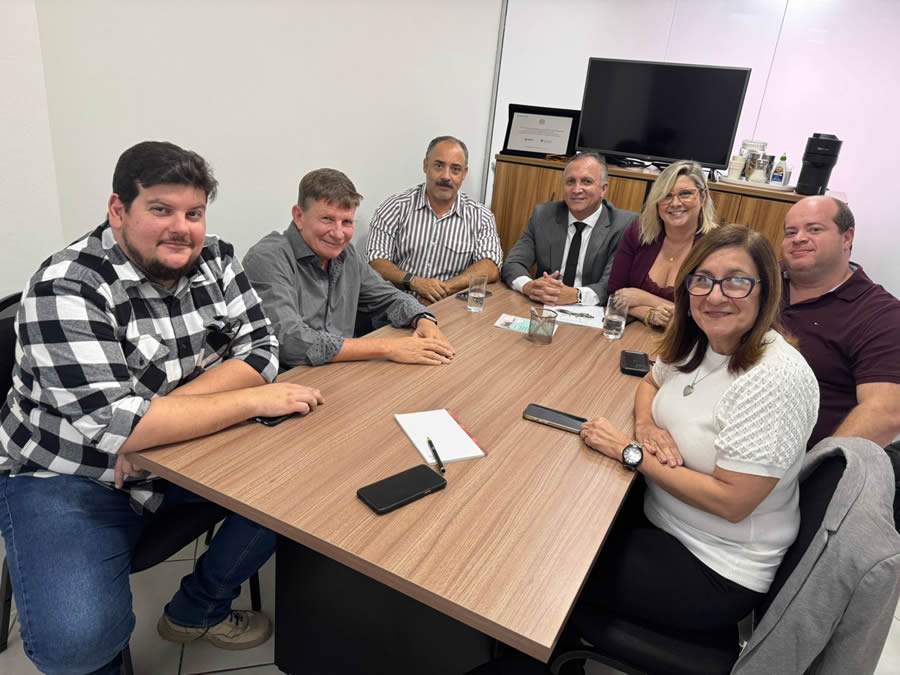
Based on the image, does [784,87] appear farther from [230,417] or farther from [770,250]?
[230,417]

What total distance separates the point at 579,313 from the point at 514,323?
362 millimetres

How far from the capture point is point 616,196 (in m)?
3.66

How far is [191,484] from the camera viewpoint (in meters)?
1.15

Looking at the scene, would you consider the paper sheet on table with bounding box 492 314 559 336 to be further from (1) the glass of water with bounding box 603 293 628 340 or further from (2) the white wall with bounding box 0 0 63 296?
(2) the white wall with bounding box 0 0 63 296

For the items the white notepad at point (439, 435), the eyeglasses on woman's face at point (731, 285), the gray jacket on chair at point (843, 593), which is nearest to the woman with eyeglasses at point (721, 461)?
the eyeglasses on woman's face at point (731, 285)

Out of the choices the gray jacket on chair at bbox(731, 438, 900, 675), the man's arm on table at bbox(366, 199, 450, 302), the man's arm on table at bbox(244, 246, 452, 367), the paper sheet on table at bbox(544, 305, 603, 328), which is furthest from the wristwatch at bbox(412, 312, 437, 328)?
the gray jacket on chair at bbox(731, 438, 900, 675)

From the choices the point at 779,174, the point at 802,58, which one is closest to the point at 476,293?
the point at 779,174

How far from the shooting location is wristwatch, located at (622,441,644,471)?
1.29 m

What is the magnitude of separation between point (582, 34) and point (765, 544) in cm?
389

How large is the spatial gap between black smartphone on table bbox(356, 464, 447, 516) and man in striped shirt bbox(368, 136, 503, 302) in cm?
180

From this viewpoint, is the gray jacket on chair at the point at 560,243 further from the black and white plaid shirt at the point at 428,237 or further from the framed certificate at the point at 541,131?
the framed certificate at the point at 541,131

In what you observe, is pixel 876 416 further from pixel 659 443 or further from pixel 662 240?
pixel 662 240

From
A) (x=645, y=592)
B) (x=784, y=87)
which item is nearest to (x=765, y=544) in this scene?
(x=645, y=592)

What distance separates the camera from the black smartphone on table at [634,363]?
6.03 ft
